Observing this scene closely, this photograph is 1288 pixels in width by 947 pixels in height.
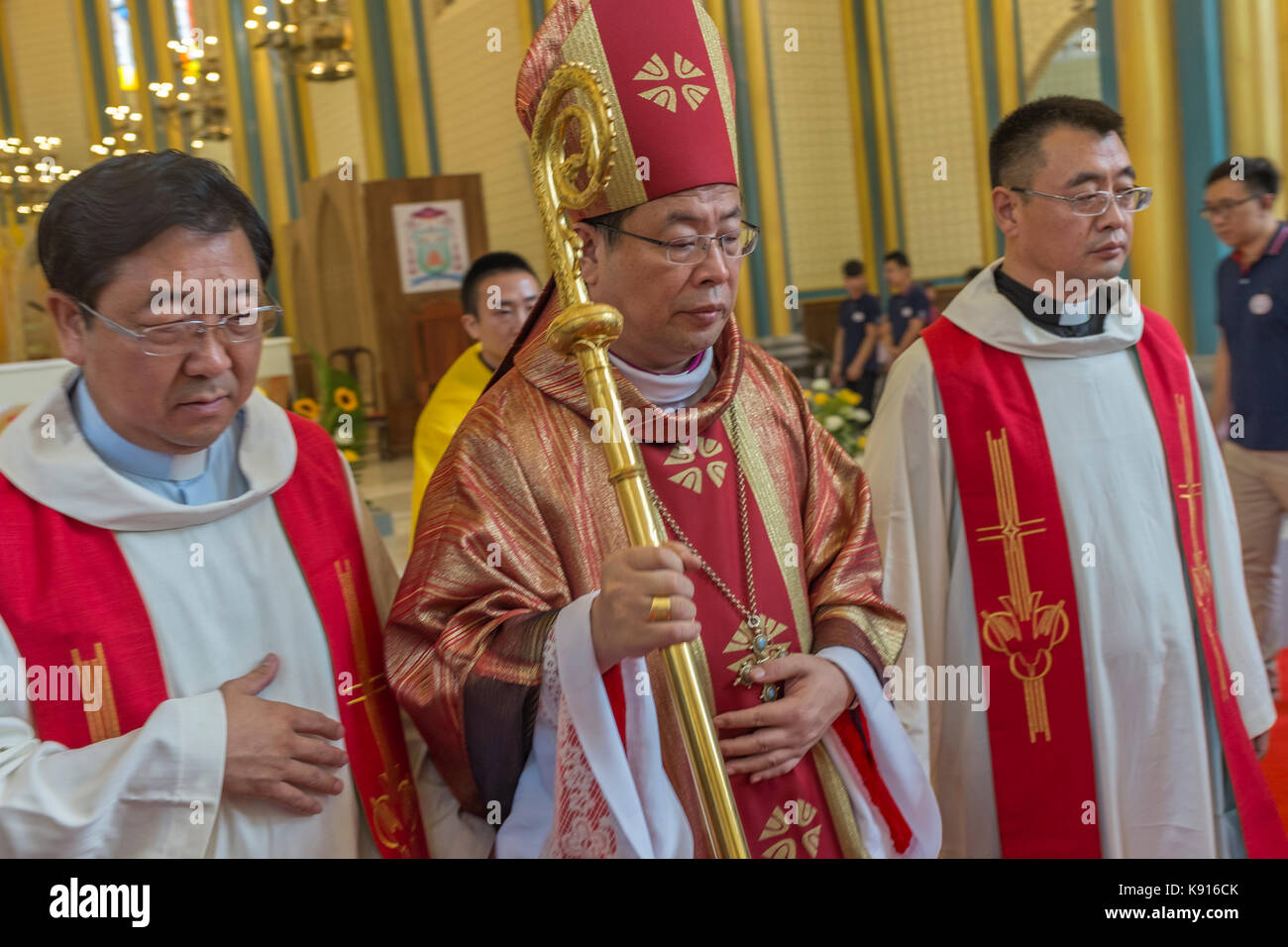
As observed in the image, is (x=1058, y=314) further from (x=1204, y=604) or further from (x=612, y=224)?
(x=612, y=224)

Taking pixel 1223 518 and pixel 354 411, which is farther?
pixel 354 411

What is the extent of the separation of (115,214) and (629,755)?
3.15 feet

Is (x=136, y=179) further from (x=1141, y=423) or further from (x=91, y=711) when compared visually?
(x=1141, y=423)

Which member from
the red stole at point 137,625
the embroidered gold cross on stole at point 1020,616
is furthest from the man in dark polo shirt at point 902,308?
the red stole at point 137,625

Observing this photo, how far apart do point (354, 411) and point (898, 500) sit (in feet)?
11.8

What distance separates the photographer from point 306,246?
47.2 feet

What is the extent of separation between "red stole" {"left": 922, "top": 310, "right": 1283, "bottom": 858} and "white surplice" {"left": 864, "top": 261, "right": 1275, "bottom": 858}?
3 cm

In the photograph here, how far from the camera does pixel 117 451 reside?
159cm

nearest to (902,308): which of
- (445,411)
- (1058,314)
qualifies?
(445,411)

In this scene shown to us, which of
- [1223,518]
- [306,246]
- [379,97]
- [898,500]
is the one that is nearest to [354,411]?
[898,500]

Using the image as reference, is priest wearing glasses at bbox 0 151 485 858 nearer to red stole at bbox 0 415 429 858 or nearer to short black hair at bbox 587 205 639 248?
red stole at bbox 0 415 429 858

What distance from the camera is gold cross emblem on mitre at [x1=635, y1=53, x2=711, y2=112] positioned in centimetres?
187

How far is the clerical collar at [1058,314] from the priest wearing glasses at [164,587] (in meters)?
1.74

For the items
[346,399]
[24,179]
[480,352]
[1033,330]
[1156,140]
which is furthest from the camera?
[24,179]
